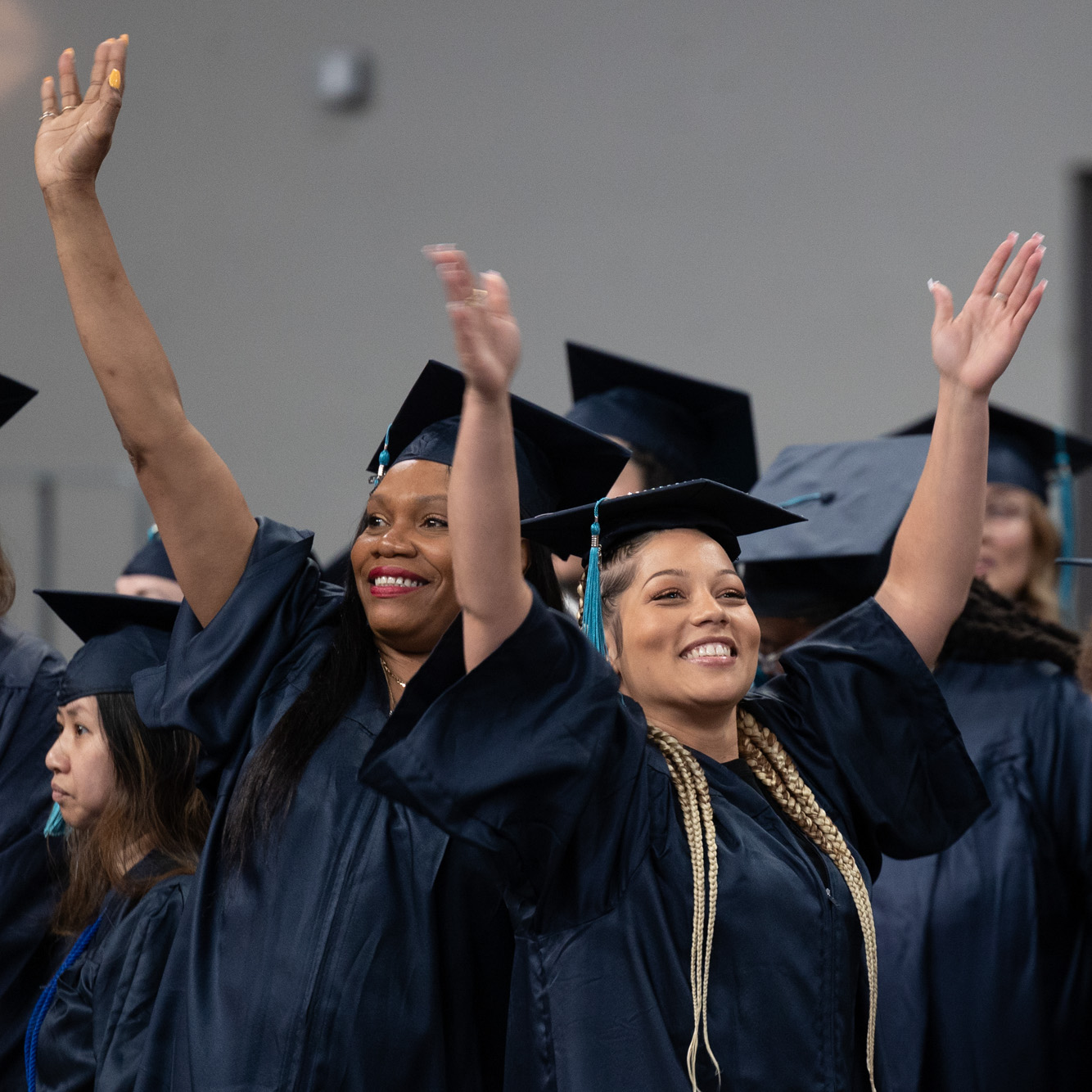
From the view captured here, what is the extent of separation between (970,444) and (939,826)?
22.4 inches

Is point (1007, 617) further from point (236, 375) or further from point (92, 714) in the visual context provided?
point (236, 375)

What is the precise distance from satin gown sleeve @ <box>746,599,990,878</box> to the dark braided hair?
848 millimetres

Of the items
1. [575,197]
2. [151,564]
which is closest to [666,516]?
[151,564]

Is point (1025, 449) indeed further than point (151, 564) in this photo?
Yes

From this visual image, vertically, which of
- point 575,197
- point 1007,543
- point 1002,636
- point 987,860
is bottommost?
point 987,860

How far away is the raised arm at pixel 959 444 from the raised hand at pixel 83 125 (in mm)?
1198

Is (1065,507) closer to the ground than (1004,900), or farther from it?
farther from it

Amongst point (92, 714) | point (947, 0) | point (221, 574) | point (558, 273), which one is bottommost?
point (92, 714)

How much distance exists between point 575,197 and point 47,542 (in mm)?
2341

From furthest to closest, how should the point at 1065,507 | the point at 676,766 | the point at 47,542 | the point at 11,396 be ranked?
1. the point at 47,542
2. the point at 1065,507
3. the point at 11,396
4. the point at 676,766

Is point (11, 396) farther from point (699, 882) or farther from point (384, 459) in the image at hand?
point (699, 882)

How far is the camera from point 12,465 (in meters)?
5.04

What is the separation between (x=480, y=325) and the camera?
4.93 feet

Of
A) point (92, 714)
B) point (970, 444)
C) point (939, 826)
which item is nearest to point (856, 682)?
point (939, 826)
